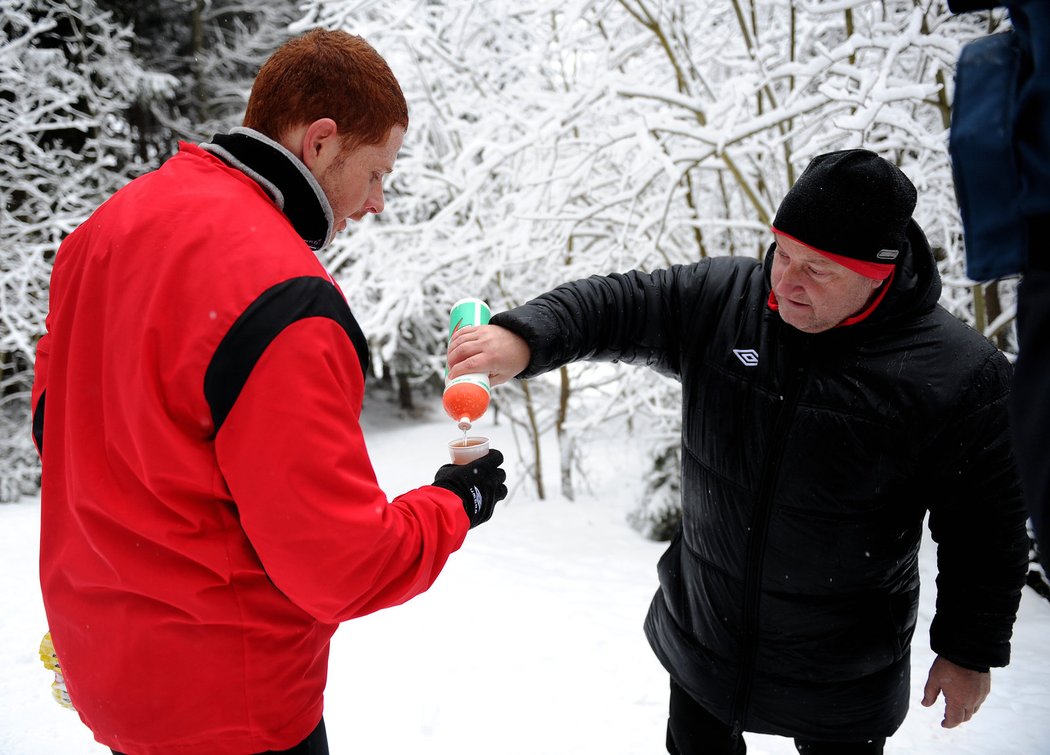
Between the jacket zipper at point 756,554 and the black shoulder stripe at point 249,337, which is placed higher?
the black shoulder stripe at point 249,337

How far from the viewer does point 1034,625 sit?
4.26 m

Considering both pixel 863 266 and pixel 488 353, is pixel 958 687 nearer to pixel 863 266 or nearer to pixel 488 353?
pixel 863 266

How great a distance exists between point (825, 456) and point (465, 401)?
3.00 feet

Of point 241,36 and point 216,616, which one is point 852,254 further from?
point 241,36

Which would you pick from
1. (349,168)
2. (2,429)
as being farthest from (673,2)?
(2,429)

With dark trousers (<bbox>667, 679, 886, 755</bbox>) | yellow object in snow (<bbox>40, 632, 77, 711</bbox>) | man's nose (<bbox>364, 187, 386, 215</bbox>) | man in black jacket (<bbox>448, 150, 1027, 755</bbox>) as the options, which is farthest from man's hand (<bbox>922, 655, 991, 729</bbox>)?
yellow object in snow (<bbox>40, 632, 77, 711</bbox>)

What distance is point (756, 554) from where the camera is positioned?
1797 mm

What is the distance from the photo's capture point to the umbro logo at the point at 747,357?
5.94ft

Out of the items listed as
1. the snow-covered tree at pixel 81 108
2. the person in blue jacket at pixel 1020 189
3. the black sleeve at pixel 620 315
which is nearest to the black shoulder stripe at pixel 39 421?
the black sleeve at pixel 620 315

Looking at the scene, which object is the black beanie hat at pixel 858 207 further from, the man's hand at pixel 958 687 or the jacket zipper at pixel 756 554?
the man's hand at pixel 958 687

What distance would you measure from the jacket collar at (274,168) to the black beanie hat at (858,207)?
1153 mm

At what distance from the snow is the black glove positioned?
→ 1.95 meters

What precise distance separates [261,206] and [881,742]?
211cm

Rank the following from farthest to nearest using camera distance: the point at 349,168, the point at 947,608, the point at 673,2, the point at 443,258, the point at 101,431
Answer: the point at 443,258
the point at 673,2
the point at 947,608
the point at 349,168
the point at 101,431
